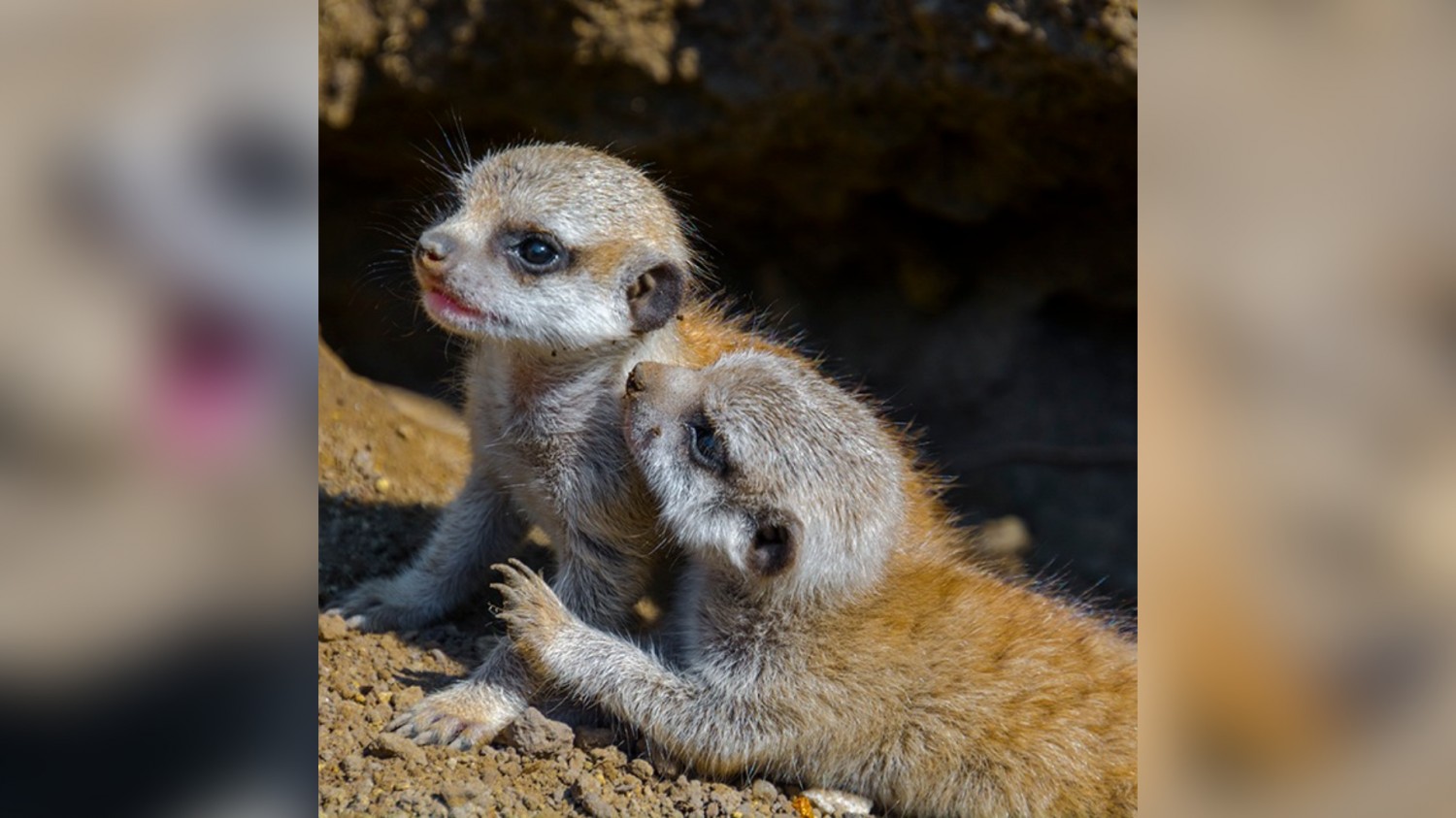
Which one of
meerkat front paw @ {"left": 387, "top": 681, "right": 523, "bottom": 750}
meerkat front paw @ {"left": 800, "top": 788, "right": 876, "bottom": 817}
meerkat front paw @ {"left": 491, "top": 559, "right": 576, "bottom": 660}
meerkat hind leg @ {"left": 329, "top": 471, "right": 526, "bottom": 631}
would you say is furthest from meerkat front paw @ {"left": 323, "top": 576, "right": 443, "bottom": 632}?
meerkat front paw @ {"left": 800, "top": 788, "right": 876, "bottom": 817}

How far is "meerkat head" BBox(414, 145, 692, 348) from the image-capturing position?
367 centimetres

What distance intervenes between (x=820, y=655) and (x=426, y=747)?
1.18 meters

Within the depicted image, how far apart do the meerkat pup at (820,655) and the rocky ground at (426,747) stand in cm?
14

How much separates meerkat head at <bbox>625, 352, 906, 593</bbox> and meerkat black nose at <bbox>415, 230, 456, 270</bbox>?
68 centimetres

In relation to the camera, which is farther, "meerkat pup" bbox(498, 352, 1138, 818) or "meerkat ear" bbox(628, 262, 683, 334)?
"meerkat ear" bbox(628, 262, 683, 334)

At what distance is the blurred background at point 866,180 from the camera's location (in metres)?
5.36

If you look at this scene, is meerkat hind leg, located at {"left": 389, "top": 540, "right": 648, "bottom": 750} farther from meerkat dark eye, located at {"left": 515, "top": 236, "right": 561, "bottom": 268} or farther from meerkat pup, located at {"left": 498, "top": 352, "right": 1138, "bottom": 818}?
meerkat dark eye, located at {"left": 515, "top": 236, "right": 561, "bottom": 268}

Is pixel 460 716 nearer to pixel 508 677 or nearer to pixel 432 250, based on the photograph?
pixel 508 677
